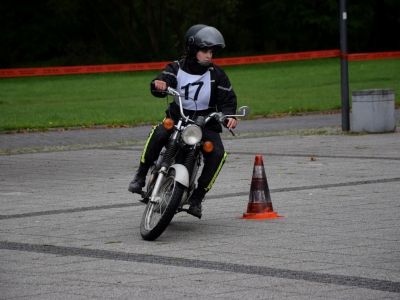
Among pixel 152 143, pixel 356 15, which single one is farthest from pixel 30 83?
pixel 152 143

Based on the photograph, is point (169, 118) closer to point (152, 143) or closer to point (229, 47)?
point (152, 143)

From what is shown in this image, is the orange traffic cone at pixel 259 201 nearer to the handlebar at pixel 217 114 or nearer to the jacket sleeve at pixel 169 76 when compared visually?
the handlebar at pixel 217 114

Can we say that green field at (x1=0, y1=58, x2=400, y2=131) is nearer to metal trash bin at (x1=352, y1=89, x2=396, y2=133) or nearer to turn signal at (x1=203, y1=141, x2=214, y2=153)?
metal trash bin at (x1=352, y1=89, x2=396, y2=133)

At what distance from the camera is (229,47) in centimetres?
7006

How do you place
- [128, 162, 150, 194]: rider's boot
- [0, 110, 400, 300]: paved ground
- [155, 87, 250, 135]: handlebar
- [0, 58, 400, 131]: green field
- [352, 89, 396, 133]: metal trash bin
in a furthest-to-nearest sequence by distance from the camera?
1. [0, 58, 400, 131]: green field
2. [352, 89, 396, 133]: metal trash bin
3. [128, 162, 150, 194]: rider's boot
4. [155, 87, 250, 135]: handlebar
5. [0, 110, 400, 300]: paved ground

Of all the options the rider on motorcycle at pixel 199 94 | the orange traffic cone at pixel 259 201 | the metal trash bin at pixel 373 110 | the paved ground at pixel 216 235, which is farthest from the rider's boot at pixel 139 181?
the metal trash bin at pixel 373 110

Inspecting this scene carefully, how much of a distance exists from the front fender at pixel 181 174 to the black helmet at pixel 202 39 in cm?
102

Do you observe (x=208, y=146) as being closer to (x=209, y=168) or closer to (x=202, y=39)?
(x=209, y=168)

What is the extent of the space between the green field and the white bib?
1273 cm

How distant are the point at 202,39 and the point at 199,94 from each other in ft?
1.45

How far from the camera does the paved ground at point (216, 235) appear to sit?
548 centimetres

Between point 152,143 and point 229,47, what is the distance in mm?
63035

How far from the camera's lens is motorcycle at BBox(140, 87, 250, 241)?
7.00 meters

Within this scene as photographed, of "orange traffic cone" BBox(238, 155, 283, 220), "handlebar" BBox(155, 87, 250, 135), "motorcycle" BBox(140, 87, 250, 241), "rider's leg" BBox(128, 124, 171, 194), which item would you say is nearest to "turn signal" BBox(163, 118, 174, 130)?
"motorcycle" BBox(140, 87, 250, 241)
